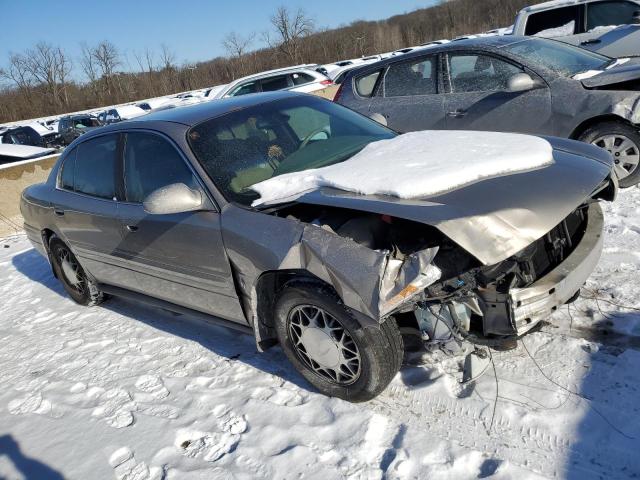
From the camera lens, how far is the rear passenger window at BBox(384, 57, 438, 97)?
616 cm

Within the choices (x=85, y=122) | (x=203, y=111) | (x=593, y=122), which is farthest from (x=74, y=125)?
(x=593, y=122)

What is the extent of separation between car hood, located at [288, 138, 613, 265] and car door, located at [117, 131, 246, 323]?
0.76 meters

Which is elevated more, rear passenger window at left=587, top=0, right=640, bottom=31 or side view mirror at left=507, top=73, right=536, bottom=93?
rear passenger window at left=587, top=0, right=640, bottom=31

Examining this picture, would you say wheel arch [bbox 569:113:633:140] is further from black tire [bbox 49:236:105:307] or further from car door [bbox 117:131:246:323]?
black tire [bbox 49:236:105:307]

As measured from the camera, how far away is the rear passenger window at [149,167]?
3.39m

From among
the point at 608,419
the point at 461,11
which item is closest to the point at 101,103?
the point at 461,11

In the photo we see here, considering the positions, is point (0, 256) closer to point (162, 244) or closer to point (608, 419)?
point (162, 244)

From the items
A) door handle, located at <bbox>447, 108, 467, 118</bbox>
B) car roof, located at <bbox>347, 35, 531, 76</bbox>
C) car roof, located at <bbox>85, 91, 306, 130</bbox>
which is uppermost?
car roof, located at <bbox>347, 35, 531, 76</bbox>

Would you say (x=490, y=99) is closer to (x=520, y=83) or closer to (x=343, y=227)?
(x=520, y=83)

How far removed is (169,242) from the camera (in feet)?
11.2

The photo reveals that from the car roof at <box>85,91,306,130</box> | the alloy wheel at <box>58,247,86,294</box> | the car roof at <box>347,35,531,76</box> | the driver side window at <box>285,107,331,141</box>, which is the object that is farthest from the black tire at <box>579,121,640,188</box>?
the alloy wheel at <box>58,247,86,294</box>

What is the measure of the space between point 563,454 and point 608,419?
0.31 m

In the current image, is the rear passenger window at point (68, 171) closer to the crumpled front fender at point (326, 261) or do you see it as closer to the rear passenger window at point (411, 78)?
the crumpled front fender at point (326, 261)

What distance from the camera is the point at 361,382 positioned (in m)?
2.79
